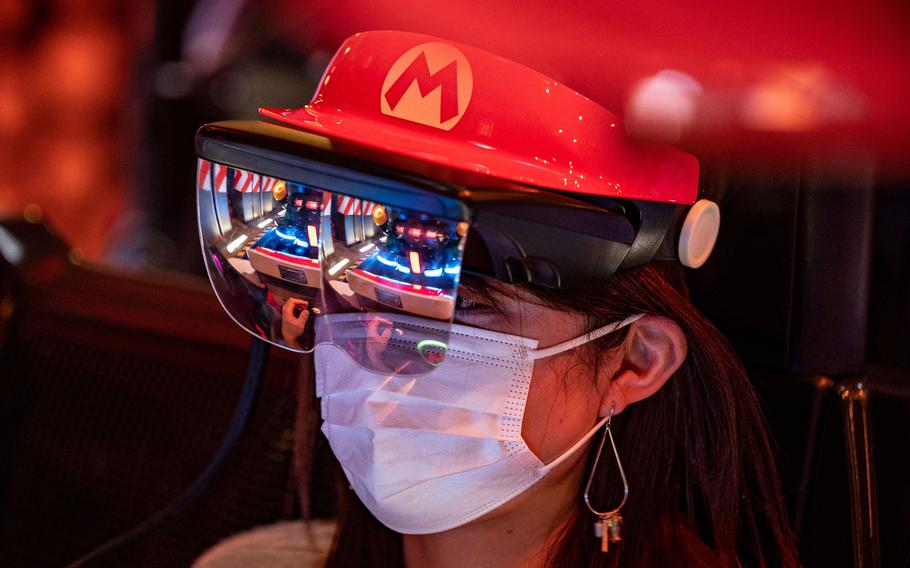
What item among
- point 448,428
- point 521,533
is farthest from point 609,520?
point 448,428

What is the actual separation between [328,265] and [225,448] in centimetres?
46

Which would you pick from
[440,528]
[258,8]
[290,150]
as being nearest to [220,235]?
[290,150]

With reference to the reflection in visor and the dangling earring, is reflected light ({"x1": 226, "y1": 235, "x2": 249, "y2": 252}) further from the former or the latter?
→ the dangling earring

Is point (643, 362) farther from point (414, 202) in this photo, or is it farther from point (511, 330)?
point (414, 202)

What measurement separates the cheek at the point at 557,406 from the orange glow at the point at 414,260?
0.64 ft

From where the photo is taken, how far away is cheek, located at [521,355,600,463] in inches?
37.4

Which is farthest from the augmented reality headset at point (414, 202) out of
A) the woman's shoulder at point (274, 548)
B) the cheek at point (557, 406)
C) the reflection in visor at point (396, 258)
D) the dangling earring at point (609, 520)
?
the woman's shoulder at point (274, 548)

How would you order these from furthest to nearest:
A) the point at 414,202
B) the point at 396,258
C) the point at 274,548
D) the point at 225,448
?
1. the point at 274,548
2. the point at 225,448
3. the point at 396,258
4. the point at 414,202

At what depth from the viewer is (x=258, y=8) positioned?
332cm

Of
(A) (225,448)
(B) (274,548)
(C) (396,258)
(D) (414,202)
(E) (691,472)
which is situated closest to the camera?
(D) (414,202)

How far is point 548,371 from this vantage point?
0.95 metres

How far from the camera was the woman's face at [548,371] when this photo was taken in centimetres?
93

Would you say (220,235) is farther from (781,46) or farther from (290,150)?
(781,46)

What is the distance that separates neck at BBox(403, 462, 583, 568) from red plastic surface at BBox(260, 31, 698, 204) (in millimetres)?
378
